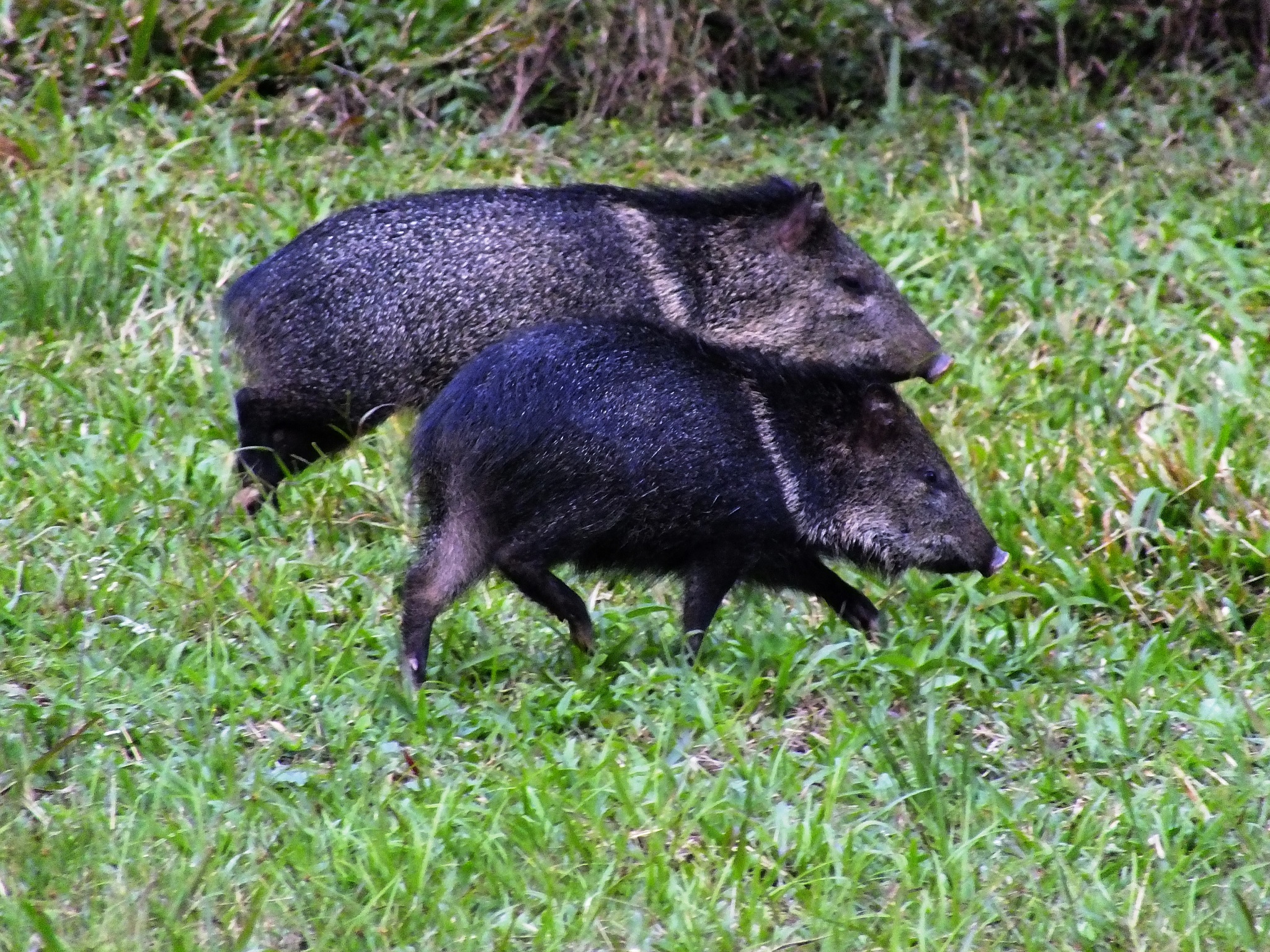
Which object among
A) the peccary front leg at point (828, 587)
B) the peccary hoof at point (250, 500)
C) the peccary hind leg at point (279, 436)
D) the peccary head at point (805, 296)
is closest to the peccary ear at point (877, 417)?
the peccary front leg at point (828, 587)

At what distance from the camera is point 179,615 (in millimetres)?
4027

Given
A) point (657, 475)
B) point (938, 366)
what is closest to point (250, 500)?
point (657, 475)

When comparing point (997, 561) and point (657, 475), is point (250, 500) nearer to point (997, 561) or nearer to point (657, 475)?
point (657, 475)

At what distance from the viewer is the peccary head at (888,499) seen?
13.3ft

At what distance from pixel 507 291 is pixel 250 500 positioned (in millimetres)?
862

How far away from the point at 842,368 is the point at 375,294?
49.6 inches

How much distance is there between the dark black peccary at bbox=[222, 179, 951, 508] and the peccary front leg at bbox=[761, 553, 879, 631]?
1.06 metres

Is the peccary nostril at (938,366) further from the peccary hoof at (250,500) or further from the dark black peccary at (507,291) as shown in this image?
the peccary hoof at (250,500)

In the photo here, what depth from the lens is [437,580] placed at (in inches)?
149

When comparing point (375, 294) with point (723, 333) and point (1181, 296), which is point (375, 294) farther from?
point (1181, 296)

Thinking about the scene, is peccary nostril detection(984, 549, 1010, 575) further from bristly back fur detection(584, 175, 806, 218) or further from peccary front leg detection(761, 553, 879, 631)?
bristly back fur detection(584, 175, 806, 218)

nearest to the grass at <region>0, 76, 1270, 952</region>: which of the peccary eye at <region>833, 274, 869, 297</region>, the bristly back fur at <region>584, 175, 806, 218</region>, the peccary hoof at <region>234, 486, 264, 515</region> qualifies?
the peccary hoof at <region>234, 486, 264, 515</region>

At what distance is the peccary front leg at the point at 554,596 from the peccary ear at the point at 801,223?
1.67 meters

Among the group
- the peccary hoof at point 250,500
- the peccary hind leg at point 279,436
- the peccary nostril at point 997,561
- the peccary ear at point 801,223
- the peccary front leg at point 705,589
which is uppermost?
the peccary ear at point 801,223
